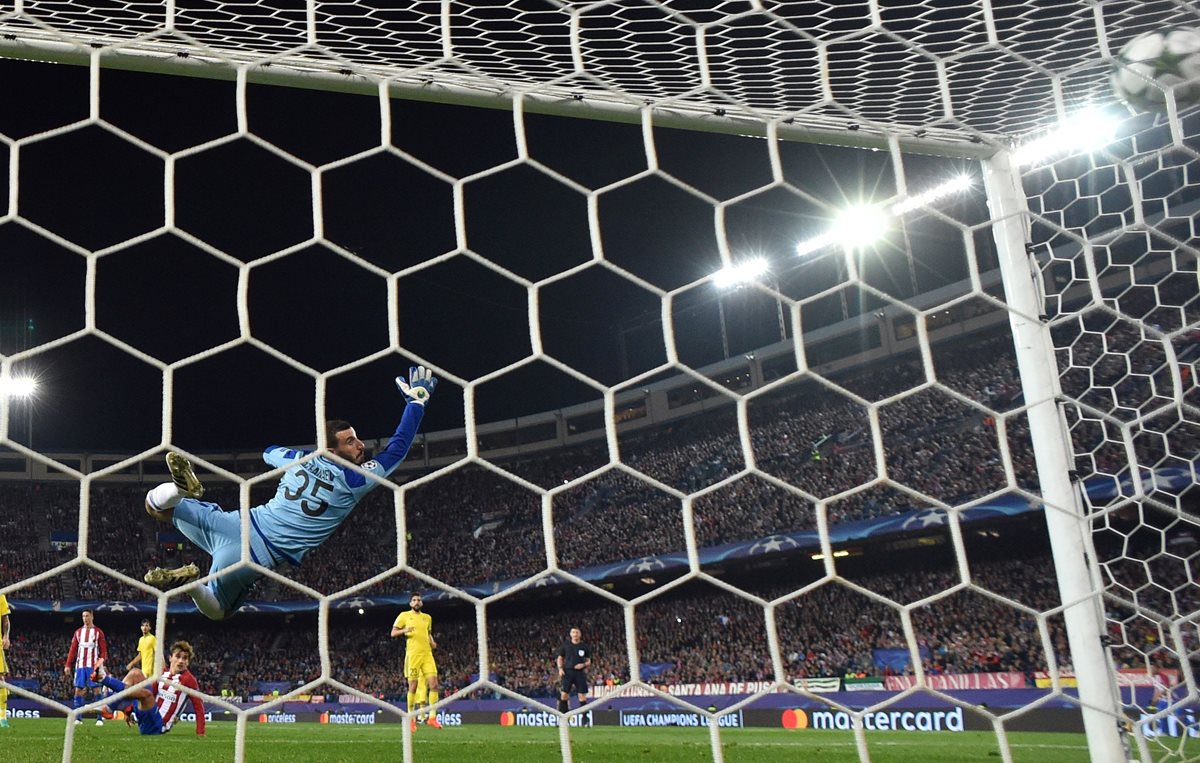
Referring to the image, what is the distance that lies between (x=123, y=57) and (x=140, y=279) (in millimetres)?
16140

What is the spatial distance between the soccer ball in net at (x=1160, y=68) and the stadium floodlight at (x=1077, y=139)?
0.18 meters

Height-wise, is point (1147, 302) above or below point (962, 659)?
above

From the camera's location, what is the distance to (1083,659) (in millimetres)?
1979

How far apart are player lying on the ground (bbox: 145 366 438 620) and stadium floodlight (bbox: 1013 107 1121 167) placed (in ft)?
5.56

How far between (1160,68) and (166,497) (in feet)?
9.07

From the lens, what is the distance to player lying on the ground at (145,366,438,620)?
2.62m

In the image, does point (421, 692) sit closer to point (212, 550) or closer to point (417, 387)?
point (212, 550)

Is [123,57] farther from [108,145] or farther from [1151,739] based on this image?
[108,145]

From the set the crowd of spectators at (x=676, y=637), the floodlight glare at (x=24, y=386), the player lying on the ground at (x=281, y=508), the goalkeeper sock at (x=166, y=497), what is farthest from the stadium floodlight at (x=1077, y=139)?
the floodlight glare at (x=24, y=386)

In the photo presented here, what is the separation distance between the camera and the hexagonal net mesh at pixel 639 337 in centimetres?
211

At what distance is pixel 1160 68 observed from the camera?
207 centimetres

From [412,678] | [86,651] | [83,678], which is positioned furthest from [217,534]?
[86,651]

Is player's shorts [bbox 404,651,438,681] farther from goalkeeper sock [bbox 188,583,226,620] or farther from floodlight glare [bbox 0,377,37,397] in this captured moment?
floodlight glare [bbox 0,377,37,397]

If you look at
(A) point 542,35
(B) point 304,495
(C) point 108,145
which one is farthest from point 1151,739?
(C) point 108,145
